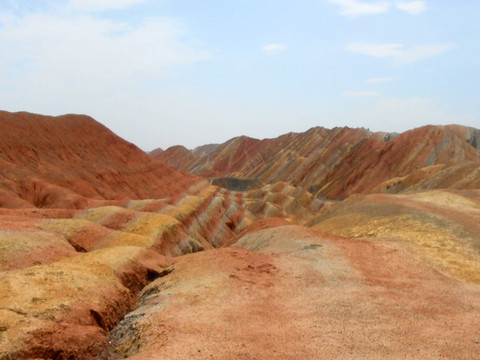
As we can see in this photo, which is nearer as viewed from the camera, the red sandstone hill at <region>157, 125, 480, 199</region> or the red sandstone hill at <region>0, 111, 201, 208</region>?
the red sandstone hill at <region>0, 111, 201, 208</region>

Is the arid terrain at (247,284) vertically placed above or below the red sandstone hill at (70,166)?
below

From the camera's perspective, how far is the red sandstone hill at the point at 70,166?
161 feet

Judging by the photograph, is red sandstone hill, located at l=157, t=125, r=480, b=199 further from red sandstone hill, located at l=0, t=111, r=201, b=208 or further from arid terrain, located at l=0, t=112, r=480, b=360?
red sandstone hill, located at l=0, t=111, r=201, b=208

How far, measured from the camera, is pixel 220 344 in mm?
11922

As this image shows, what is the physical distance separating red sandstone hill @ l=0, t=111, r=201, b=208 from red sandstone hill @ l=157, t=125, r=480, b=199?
36.8 m

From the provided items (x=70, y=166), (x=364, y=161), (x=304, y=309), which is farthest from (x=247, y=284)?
(x=364, y=161)

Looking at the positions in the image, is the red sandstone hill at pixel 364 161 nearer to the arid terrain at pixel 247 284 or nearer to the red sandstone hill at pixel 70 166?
the arid terrain at pixel 247 284

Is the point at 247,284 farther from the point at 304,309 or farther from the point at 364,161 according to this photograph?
the point at 364,161

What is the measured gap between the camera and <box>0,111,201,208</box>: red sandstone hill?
49156 millimetres

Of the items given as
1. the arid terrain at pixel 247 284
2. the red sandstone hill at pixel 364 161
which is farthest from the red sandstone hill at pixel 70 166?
the red sandstone hill at pixel 364 161

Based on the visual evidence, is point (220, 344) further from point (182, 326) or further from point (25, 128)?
point (25, 128)

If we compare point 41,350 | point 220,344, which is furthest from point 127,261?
point 220,344

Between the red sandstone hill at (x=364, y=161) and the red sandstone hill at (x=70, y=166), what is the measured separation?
36.8 m

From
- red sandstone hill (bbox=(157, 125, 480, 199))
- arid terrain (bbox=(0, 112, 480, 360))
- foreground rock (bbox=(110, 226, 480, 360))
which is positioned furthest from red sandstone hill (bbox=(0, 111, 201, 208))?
red sandstone hill (bbox=(157, 125, 480, 199))
